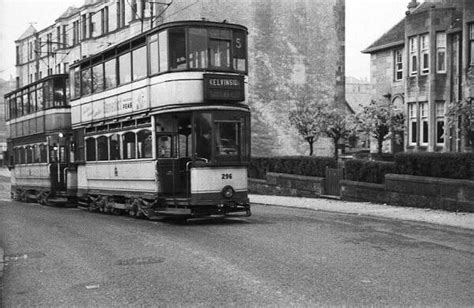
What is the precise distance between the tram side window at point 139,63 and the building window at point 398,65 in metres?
21.4

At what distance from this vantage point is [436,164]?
19.9m

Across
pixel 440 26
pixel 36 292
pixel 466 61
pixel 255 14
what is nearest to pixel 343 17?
pixel 255 14

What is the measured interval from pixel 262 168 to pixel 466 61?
1077 centimetres

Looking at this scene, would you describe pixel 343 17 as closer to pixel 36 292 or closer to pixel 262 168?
pixel 262 168

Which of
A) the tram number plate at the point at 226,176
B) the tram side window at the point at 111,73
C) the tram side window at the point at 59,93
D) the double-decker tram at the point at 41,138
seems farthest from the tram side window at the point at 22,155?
the tram number plate at the point at 226,176

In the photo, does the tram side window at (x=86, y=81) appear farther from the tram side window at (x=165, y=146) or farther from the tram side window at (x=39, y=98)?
the tram side window at (x=39, y=98)

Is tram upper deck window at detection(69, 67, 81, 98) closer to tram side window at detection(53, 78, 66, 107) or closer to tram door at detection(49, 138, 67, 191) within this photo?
tram side window at detection(53, 78, 66, 107)

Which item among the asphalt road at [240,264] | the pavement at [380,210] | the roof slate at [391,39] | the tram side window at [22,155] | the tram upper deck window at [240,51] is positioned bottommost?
the pavement at [380,210]

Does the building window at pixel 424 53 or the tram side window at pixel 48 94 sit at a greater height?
the building window at pixel 424 53

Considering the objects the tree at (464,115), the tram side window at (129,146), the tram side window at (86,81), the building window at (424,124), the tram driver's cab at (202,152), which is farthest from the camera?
the building window at (424,124)

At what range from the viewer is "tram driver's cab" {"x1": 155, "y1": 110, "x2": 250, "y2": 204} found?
15875mm

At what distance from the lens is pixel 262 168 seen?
32.0 m

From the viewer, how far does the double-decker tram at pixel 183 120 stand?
1594 cm

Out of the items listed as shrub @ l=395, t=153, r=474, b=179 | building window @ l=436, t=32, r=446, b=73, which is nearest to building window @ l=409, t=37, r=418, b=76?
building window @ l=436, t=32, r=446, b=73
